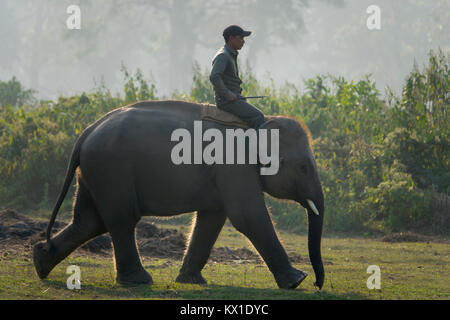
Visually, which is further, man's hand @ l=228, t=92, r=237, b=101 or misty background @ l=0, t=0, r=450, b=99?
misty background @ l=0, t=0, r=450, b=99

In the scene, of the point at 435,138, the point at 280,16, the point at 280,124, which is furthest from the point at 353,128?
the point at 280,16

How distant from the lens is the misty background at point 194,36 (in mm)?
59744

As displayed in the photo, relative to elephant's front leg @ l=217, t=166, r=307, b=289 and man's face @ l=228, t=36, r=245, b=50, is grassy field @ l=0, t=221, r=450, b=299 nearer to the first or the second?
elephant's front leg @ l=217, t=166, r=307, b=289

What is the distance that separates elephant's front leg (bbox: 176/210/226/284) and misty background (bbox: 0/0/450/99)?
4316 cm

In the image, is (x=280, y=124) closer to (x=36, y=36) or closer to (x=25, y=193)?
(x=25, y=193)

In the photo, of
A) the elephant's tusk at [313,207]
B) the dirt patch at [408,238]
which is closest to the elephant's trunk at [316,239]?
the elephant's tusk at [313,207]

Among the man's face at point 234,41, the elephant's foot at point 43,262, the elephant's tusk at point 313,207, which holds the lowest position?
the elephant's foot at point 43,262

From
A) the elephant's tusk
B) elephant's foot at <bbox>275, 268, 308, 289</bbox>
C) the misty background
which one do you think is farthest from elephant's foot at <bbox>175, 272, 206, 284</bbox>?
the misty background

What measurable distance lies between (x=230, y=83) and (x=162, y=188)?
1406 millimetres

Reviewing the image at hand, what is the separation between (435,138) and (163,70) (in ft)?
215

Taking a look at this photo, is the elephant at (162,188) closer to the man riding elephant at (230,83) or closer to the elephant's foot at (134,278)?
the elephant's foot at (134,278)

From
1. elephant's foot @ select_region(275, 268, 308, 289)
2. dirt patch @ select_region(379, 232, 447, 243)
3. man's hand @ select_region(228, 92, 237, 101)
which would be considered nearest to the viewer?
elephant's foot @ select_region(275, 268, 308, 289)

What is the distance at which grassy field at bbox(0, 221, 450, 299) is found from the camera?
6672 millimetres

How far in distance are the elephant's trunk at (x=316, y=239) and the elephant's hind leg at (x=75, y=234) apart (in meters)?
2.28
